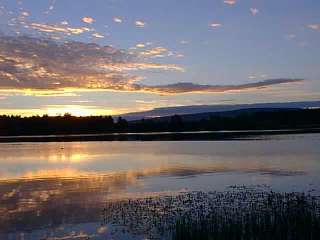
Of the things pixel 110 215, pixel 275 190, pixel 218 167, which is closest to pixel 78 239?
pixel 110 215

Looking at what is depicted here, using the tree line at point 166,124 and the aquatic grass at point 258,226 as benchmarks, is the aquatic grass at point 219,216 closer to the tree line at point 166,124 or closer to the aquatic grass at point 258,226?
the aquatic grass at point 258,226

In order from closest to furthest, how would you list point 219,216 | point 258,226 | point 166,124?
point 258,226 → point 219,216 → point 166,124

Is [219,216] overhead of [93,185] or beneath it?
overhead

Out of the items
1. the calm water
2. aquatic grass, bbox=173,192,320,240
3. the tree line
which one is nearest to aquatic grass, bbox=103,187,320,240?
aquatic grass, bbox=173,192,320,240

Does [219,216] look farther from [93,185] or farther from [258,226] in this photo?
Result: [93,185]

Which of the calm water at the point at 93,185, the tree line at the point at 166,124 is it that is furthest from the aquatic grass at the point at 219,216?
the tree line at the point at 166,124

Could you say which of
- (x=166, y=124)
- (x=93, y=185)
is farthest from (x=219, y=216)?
(x=166, y=124)

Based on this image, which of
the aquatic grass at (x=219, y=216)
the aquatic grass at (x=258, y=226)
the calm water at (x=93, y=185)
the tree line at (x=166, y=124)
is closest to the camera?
the aquatic grass at (x=258, y=226)

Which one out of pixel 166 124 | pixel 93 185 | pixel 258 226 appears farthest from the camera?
pixel 166 124

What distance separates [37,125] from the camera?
125438mm

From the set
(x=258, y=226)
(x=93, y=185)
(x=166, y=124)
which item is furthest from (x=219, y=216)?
(x=166, y=124)

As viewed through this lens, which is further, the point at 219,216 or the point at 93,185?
the point at 93,185

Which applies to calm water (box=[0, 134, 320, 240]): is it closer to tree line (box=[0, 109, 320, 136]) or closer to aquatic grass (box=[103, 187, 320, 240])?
aquatic grass (box=[103, 187, 320, 240])

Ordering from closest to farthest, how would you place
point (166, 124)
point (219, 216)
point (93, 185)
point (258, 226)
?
point (258, 226), point (219, 216), point (93, 185), point (166, 124)
